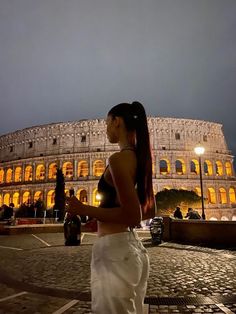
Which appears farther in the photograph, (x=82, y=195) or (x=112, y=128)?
(x=82, y=195)

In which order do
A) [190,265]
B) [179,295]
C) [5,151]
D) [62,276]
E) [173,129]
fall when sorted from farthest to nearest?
[5,151], [173,129], [190,265], [62,276], [179,295]

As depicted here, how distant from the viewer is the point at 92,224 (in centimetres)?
221

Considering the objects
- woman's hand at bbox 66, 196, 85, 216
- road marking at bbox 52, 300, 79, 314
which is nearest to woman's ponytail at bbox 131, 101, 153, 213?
woman's hand at bbox 66, 196, 85, 216

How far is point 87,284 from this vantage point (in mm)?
5922

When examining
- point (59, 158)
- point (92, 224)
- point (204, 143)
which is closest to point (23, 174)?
point (59, 158)

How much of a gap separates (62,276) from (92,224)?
513 centimetres

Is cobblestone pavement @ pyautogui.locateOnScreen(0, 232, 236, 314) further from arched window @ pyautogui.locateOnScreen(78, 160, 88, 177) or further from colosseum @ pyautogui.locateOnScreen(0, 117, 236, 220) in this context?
arched window @ pyautogui.locateOnScreen(78, 160, 88, 177)

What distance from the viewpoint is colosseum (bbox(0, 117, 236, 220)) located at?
163 ft

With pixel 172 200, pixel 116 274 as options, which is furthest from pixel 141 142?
pixel 172 200

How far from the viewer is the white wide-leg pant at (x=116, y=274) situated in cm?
171

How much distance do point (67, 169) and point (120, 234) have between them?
52448mm

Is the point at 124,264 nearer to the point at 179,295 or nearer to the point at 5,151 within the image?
the point at 179,295

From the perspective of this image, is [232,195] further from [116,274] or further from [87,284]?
[116,274]

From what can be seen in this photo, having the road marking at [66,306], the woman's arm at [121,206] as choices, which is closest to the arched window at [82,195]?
the road marking at [66,306]
